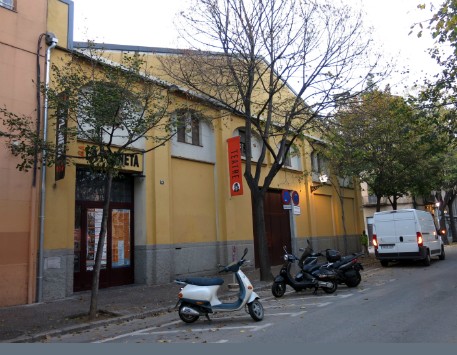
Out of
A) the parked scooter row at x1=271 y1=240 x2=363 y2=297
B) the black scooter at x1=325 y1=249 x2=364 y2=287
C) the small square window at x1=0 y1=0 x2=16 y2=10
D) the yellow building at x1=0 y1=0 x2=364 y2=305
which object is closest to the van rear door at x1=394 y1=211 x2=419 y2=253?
the yellow building at x1=0 y1=0 x2=364 y2=305

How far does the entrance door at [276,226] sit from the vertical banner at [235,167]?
399cm

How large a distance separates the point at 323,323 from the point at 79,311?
17.6 feet

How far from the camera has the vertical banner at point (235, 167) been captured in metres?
15.6

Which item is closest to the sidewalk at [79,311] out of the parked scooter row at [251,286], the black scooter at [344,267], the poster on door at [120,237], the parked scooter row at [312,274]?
the poster on door at [120,237]

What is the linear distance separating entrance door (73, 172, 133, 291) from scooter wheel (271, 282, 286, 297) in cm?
527

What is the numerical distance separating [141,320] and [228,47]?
8.62 m

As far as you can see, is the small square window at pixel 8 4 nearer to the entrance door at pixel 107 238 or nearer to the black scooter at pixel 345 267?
the entrance door at pixel 107 238

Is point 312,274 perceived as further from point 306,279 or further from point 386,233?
point 386,233

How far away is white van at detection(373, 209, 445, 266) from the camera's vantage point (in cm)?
1647

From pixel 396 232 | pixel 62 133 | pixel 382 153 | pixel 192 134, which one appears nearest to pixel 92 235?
pixel 62 133

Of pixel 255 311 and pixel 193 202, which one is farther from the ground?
pixel 193 202

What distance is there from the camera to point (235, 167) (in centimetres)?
1591

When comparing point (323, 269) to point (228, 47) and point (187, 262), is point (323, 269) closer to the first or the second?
point (187, 262)

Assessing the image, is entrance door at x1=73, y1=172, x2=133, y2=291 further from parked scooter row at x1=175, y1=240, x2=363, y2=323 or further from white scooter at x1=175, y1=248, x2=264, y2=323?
white scooter at x1=175, y1=248, x2=264, y2=323
